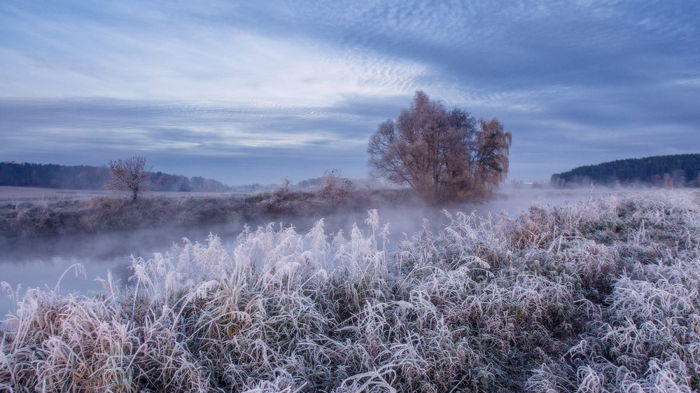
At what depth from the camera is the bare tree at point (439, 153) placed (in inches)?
1141

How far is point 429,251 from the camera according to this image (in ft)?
24.2

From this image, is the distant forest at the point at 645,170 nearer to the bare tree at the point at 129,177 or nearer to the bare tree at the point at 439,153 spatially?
the bare tree at the point at 439,153

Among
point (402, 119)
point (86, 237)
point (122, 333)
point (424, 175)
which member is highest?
point (402, 119)

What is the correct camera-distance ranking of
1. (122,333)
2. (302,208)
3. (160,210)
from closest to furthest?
(122,333) → (160,210) → (302,208)

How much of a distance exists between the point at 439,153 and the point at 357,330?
26.4m

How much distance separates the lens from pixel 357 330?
4.41 metres

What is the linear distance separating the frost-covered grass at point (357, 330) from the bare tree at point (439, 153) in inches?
901

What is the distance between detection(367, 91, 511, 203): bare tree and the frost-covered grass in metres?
22.9

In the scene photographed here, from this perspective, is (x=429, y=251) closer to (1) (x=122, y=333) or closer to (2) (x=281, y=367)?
(2) (x=281, y=367)

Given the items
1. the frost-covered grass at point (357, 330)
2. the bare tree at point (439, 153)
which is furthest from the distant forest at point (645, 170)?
the frost-covered grass at point (357, 330)

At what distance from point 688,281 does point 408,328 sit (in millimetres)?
4184

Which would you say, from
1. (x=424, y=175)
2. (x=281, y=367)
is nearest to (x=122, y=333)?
(x=281, y=367)

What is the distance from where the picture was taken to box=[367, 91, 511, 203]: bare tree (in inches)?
1141

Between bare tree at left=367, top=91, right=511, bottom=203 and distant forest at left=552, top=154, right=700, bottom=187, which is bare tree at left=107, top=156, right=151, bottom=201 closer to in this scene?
bare tree at left=367, top=91, right=511, bottom=203
